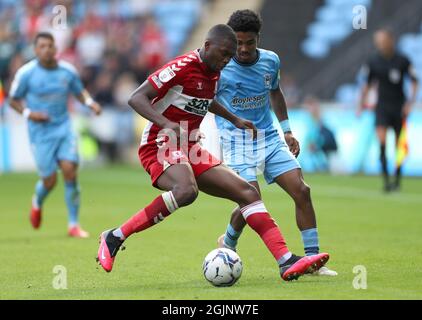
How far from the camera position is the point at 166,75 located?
25.5 feet

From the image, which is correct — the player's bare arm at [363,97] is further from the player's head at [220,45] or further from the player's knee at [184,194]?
the player's knee at [184,194]

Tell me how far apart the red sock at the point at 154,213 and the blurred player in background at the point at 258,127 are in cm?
103

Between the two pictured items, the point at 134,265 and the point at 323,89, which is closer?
the point at 134,265

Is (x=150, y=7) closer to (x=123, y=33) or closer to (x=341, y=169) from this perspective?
(x=123, y=33)

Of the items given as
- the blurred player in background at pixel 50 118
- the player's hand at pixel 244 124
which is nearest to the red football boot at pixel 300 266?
the player's hand at pixel 244 124

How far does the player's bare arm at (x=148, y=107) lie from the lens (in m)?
7.58

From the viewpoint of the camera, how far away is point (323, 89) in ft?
78.8

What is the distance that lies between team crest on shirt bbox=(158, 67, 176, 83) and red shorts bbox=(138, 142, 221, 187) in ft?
1.93

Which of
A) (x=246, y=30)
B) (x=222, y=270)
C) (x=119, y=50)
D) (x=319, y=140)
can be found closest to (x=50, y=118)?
(x=246, y=30)

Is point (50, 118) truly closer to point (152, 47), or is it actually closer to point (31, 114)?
point (31, 114)
